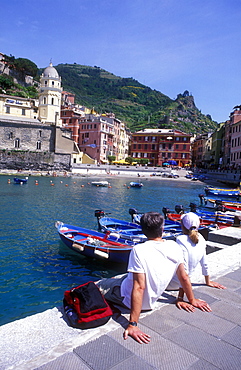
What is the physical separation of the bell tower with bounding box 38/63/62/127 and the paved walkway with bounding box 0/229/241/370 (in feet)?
251

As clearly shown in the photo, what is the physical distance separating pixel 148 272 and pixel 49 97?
3142 inches

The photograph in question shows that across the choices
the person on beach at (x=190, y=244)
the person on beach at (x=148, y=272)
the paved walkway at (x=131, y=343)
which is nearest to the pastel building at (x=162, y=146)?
the person on beach at (x=190, y=244)

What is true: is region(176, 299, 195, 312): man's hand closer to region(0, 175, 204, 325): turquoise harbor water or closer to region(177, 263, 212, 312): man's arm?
region(177, 263, 212, 312): man's arm

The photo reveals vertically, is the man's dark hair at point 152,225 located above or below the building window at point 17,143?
below

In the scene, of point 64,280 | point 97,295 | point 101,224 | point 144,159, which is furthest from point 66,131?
point 97,295

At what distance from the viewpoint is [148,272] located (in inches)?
162

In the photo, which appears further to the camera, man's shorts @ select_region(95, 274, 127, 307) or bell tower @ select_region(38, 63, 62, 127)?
bell tower @ select_region(38, 63, 62, 127)

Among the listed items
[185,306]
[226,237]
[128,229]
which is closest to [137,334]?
[185,306]

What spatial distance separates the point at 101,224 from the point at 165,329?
12.2 metres

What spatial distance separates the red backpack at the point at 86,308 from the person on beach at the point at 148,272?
1.28 ft

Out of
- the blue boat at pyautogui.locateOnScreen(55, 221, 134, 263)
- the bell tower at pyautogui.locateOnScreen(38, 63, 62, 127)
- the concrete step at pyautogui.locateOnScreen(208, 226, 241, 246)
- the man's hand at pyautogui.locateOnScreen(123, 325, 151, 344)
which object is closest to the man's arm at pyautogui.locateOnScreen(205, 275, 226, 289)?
the man's hand at pyautogui.locateOnScreen(123, 325, 151, 344)

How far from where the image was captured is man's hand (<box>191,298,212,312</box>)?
15.3 feet

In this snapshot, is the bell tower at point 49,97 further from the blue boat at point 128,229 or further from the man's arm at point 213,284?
the man's arm at point 213,284

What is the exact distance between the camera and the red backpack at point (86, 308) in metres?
4.05
